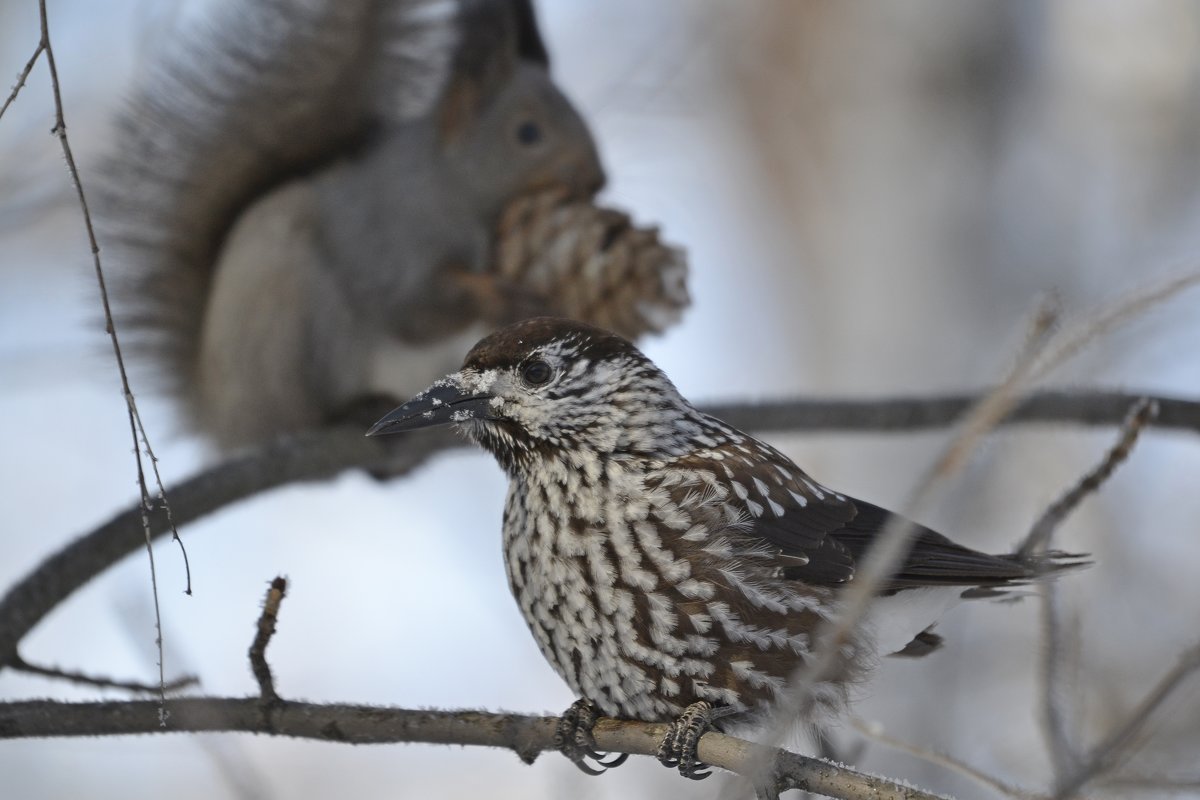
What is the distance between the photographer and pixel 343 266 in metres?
4.16

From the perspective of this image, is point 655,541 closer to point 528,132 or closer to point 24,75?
point 24,75

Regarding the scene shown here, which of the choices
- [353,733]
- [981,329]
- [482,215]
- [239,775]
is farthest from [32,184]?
[981,329]

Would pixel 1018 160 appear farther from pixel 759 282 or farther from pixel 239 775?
pixel 239 775

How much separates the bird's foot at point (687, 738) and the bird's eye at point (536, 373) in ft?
2.31

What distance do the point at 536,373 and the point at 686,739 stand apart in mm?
777

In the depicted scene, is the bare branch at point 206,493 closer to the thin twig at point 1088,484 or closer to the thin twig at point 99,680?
the thin twig at point 99,680

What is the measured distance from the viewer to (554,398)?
268 centimetres

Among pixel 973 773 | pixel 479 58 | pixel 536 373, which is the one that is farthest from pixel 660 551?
pixel 479 58

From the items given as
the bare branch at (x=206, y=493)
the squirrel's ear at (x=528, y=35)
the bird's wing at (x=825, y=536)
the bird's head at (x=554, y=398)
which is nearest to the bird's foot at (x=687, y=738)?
the bird's wing at (x=825, y=536)

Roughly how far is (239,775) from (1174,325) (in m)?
3.88

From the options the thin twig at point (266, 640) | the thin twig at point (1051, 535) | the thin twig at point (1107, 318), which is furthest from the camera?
the thin twig at point (1051, 535)

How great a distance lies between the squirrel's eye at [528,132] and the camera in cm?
429

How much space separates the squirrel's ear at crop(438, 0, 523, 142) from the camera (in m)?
4.29

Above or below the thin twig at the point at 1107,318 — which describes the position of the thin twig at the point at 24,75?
above
